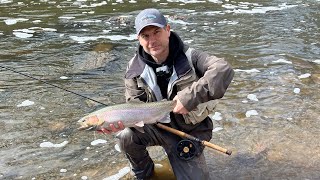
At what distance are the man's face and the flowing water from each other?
4.84ft

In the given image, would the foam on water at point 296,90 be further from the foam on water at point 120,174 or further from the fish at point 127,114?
the fish at point 127,114

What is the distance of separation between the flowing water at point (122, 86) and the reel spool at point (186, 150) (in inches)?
20.2

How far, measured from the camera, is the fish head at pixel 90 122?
12.1 ft

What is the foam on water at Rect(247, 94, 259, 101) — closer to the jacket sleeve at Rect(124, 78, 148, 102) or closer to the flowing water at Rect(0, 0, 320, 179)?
the flowing water at Rect(0, 0, 320, 179)

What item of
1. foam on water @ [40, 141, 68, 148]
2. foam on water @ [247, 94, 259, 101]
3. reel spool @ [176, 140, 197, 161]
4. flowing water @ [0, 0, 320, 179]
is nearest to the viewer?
reel spool @ [176, 140, 197, 161]

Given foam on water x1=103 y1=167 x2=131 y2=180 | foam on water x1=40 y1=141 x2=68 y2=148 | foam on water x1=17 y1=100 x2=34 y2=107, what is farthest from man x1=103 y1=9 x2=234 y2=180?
foam on water x1=17 y1=100 x2=34 y2=107

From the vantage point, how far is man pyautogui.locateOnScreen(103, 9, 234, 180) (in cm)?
367

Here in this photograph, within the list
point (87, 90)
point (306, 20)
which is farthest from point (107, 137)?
point (306, 20)

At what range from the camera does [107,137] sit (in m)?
5.46

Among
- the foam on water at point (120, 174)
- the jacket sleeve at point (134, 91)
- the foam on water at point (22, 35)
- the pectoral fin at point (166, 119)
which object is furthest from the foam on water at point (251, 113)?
the foam on water at point (22, 35)

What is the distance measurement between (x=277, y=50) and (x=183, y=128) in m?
5.84

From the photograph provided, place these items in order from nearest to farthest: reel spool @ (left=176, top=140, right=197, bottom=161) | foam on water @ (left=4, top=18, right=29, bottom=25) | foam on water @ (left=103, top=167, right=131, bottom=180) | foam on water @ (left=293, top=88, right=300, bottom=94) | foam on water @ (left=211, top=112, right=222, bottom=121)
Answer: reel spool @ (left=176, top=140, right=197, bottom=161) < foam on water @ (left=103, top=167, right=131, bottom=180) < foam on water @ (left=211, top=112, right=222, bottom=121) < foam on water @ (left=293, top=88, right=300, bottom=94) < foam on water @ (left=4, top=18, right=29, bottom=25)

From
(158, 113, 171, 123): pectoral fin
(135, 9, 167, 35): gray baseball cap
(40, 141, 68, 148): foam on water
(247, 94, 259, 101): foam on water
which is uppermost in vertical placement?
(135, 9, 167, 35): gray baseball cap

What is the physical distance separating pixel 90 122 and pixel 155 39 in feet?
3.23
